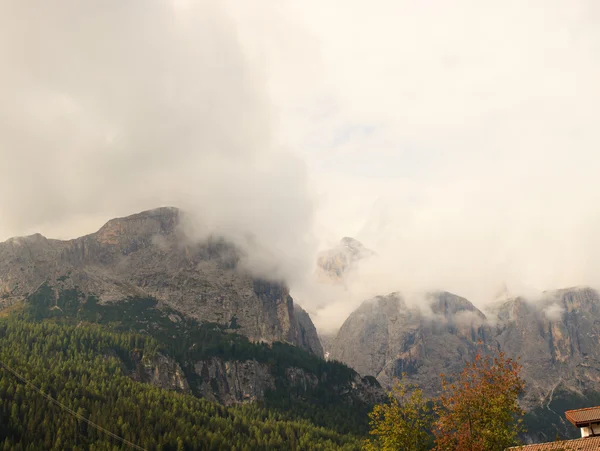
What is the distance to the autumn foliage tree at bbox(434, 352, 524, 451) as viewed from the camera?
75.6 metres

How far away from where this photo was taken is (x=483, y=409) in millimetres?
77188

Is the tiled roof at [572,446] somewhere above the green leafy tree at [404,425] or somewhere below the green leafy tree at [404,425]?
below

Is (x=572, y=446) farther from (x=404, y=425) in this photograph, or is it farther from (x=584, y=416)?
(x=404, y=425)

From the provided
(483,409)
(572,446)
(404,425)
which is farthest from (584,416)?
(404,425)

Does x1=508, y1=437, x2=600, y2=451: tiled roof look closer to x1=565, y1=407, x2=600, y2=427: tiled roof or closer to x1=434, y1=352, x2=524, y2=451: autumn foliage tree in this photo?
x1=434, y1=352, x2=524, y2=451: autumn foliage tree

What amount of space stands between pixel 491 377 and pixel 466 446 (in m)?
11.2

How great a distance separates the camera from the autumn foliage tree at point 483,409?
75.6 m

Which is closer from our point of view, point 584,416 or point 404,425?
point 404,425

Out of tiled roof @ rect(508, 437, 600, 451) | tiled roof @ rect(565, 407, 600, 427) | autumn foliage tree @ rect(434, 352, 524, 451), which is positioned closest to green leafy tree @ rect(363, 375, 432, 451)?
autumn foliage tree @ rect(434, 352, 524, 451)

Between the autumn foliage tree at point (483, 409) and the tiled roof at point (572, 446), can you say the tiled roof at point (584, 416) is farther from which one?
the autumn foliage tree at point (483, 409)

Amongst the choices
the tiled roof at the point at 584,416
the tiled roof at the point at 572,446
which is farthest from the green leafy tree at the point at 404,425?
the tiled roof at the point at 584,416

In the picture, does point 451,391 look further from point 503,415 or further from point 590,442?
point 590,442

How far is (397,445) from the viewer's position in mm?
83688

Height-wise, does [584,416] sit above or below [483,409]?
below
